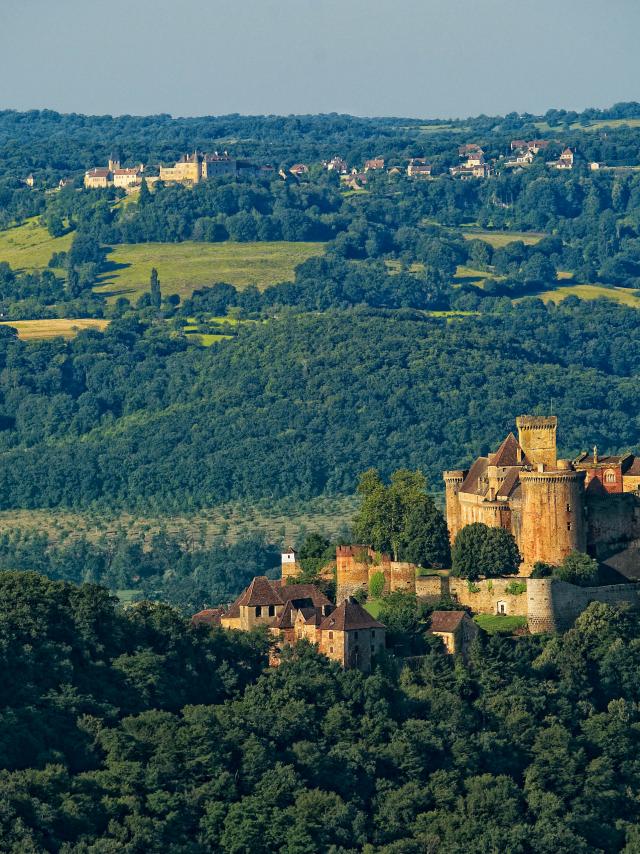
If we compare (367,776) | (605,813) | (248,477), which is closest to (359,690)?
(367,776)

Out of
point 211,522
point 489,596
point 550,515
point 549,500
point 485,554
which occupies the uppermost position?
point 549,500

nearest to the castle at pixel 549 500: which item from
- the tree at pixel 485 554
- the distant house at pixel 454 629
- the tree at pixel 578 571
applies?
the tree at pixel 578 571

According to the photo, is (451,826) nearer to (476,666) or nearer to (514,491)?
(476,666)

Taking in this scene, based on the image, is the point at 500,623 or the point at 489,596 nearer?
the point at 500,623

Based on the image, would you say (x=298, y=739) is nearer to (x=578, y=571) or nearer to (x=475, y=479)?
(x=578, y=571)

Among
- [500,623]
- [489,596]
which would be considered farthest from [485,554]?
[500,623]

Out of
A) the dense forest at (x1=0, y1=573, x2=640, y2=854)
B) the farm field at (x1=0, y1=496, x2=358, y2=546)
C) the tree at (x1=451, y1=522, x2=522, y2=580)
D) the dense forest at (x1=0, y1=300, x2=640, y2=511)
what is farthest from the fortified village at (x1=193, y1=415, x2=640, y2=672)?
the dense forest at (x1=0, y1=300, x2=640, y2=511)

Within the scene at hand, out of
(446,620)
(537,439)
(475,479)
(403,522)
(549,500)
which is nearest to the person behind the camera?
(446,620)

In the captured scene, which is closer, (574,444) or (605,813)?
(605,813)
